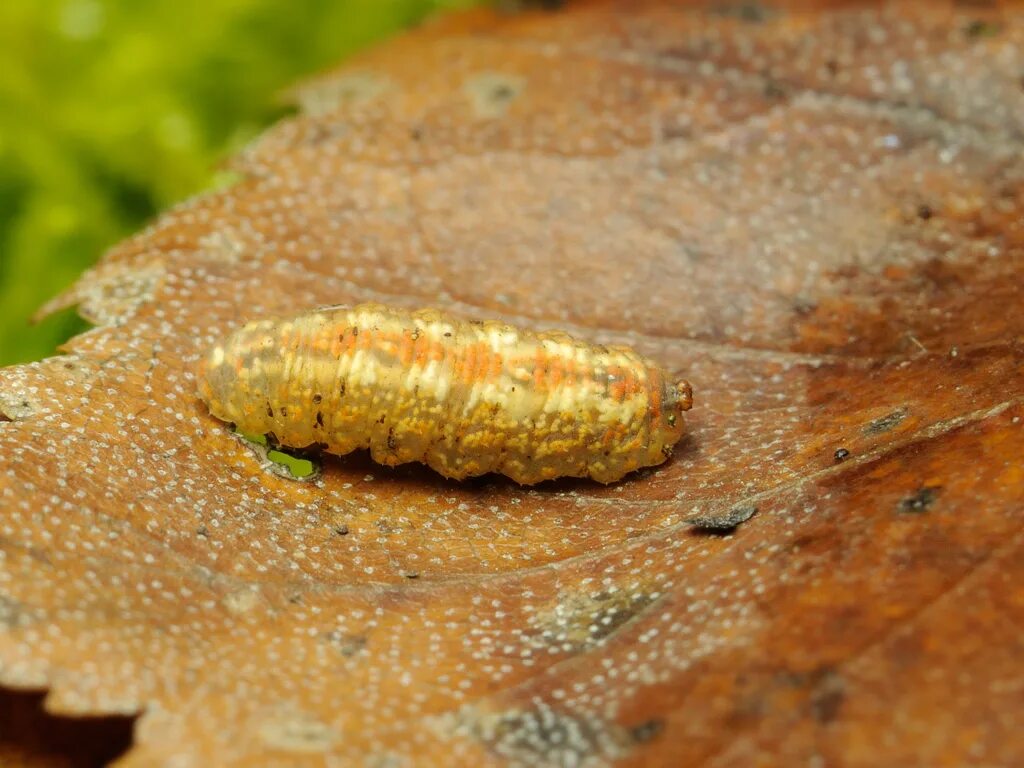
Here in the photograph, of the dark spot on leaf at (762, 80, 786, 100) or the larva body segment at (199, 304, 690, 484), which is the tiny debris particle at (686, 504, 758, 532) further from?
the dark spot on leaf at (762, 80, 786, 100)

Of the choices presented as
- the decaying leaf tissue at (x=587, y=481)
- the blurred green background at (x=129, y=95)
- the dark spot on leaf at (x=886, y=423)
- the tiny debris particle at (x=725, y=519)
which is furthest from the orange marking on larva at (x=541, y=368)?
the blurred green background at (x=129, y=95)

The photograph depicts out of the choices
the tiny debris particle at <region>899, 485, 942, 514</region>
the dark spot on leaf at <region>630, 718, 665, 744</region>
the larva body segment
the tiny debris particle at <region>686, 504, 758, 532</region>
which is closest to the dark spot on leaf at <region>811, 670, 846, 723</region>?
the dark spot on leaf at <region>630, 718, 665, 744</region>

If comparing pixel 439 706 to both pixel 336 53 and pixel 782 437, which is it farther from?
pixel 336 53

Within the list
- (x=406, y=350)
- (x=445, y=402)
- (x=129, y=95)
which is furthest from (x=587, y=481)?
(x=129, y=95)

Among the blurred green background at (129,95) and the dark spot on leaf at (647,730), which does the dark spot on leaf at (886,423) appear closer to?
the dark spot on leaf at (647,730)

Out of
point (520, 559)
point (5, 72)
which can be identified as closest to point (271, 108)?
point (5, 72)

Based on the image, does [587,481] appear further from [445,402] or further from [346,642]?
[346,642]
